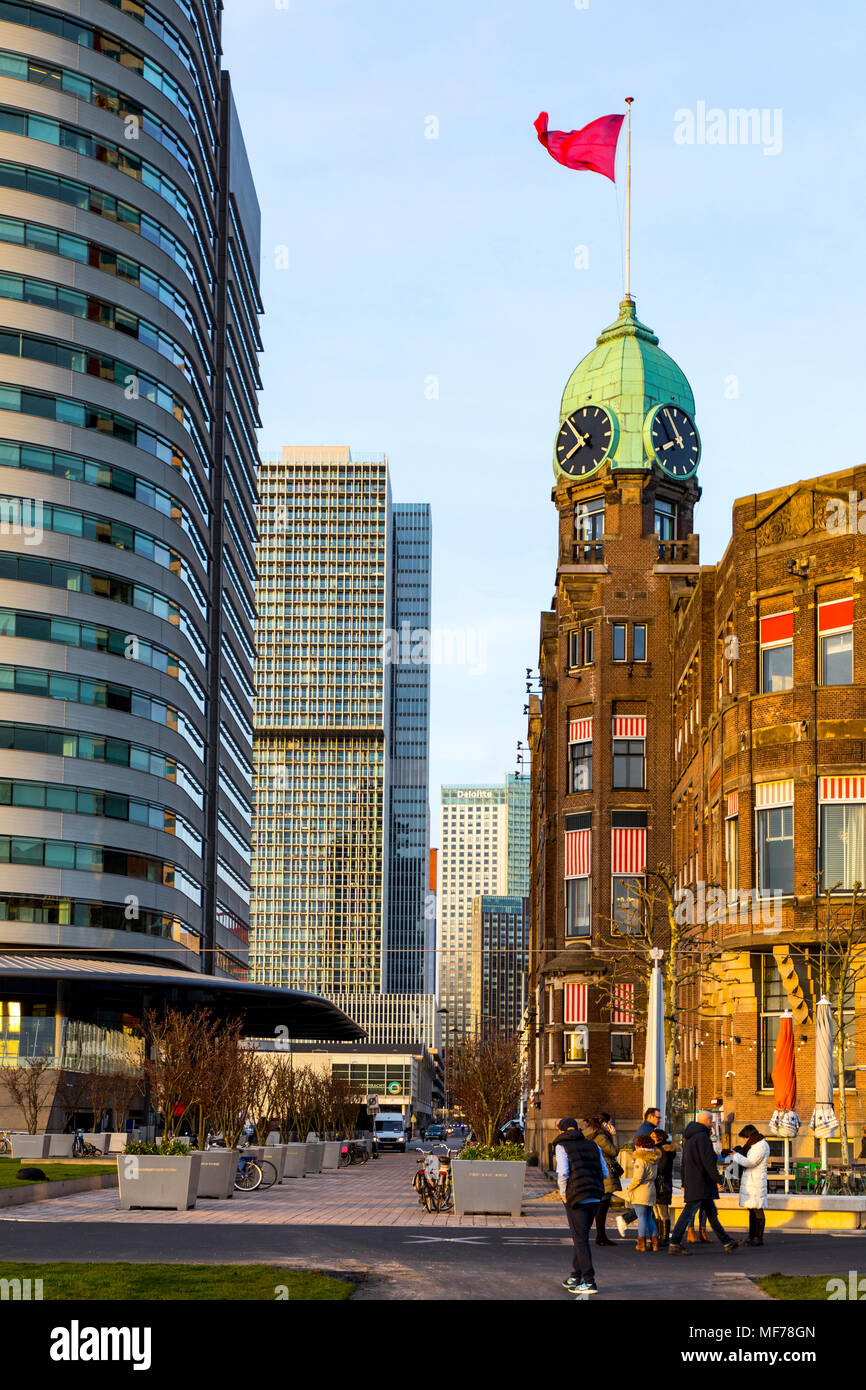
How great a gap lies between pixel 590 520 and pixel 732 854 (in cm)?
2722

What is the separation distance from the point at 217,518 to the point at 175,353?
68.0ft

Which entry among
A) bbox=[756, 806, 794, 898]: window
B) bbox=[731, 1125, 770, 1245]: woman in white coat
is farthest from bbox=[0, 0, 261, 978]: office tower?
bbox=[731, 1125, 770, 1245]: woman in white coat

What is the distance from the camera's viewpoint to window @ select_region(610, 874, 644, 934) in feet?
188

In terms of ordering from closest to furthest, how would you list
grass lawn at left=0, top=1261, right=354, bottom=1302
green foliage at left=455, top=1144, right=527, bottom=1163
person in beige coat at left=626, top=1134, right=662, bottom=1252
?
1. grass lawn at left=0, top=1261, right=354, bottom=1302
2. person in beige coat at left=626, top=1134, right=662, bottom=1252
3. green foliage at left=455, top=1144, right=527, bottom=1163

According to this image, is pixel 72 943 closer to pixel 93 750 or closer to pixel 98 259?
pixel 93 750

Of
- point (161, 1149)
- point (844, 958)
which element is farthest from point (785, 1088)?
point (161, 1149)

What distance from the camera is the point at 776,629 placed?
4031 cm

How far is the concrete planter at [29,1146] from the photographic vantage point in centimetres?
5256

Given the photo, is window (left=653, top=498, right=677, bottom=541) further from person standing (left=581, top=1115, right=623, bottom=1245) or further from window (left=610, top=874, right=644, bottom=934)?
person standing (left=581, top=1115, right=623, bottom=1245)

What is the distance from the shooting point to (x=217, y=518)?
356ft

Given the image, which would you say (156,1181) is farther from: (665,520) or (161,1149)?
(665,520)

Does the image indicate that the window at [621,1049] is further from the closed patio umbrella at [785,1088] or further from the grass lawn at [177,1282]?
the grass lawn at [177,1282]

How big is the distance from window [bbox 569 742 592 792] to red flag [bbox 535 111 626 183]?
20.8m
